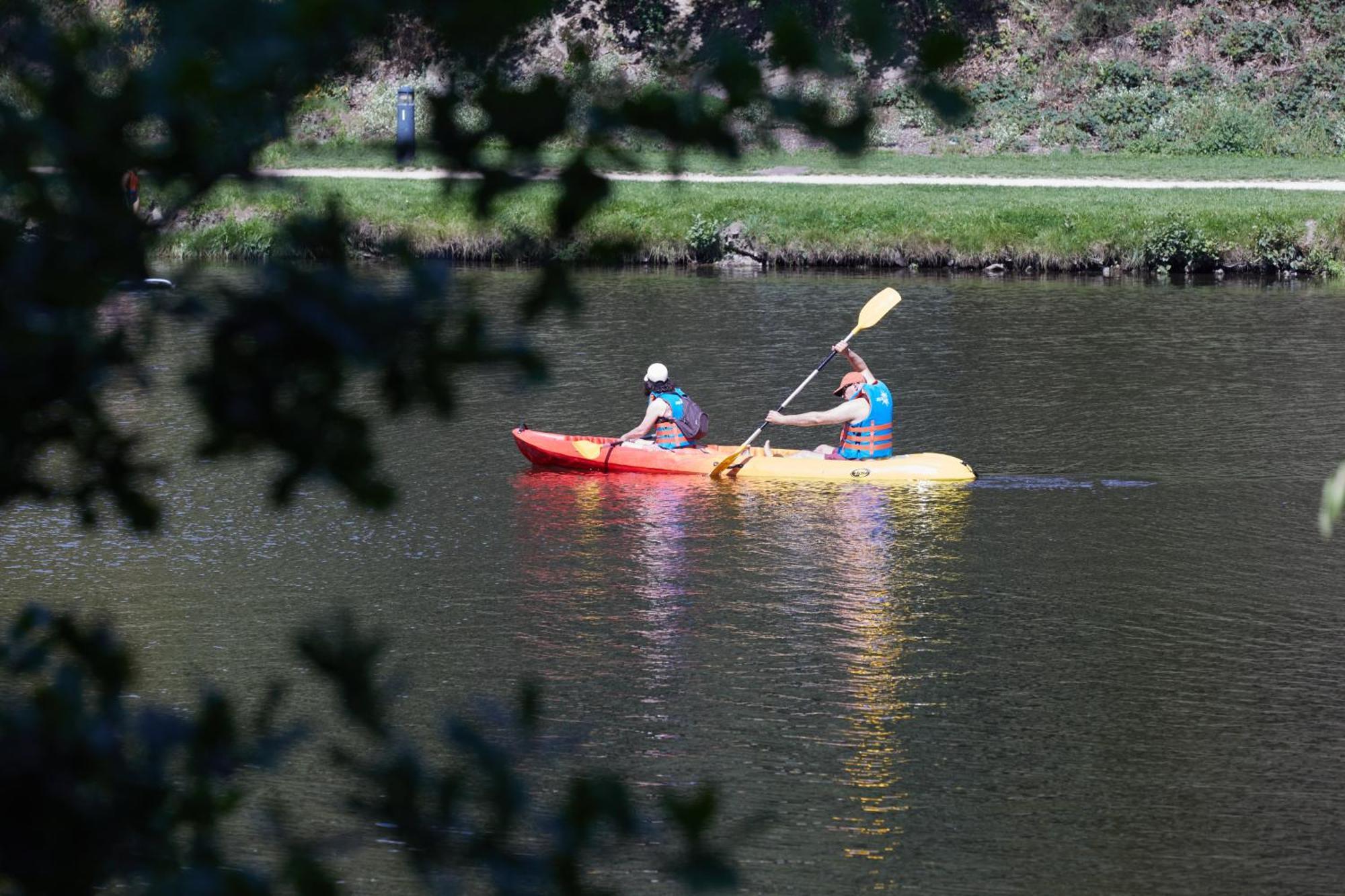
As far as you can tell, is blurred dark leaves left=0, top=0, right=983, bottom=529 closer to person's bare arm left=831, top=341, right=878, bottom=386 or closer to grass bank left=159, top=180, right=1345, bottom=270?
person's bare arm left=831, top=341, right=878, bottom=386

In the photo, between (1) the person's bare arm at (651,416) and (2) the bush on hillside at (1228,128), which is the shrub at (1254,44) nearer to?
(2) the bush on hillside at (1228,128)

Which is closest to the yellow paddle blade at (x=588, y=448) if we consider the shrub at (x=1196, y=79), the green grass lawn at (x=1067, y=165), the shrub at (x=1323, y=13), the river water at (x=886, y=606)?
the river water at (x=886, y=606)

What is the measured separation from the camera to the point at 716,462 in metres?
14.5

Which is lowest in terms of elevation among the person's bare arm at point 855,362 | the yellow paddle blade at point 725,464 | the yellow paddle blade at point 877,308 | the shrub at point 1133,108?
the yellow paddle blade at point 725,464

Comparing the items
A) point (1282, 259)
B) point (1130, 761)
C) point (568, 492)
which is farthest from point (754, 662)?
point (1282, 259)

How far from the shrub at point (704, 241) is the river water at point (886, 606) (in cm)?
776

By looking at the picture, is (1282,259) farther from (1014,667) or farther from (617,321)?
(1014,667)

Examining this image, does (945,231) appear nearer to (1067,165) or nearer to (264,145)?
(1067,165)

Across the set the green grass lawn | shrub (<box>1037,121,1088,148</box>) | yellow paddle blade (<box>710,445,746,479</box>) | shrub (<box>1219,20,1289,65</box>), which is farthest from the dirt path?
yellow paddle blade (<box>710,445,746,479</box>)

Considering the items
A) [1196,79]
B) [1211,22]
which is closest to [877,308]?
[1196,79]

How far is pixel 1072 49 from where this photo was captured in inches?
1471

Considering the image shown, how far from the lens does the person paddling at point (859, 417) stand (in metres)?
14.1

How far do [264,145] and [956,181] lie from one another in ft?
94.5

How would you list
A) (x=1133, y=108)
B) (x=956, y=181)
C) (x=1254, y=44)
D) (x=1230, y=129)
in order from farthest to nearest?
1. (x=1254, y=44)
2. (x=1133, y=108)
3. (x=1230, y=129)
4. (x=956, y=181)
